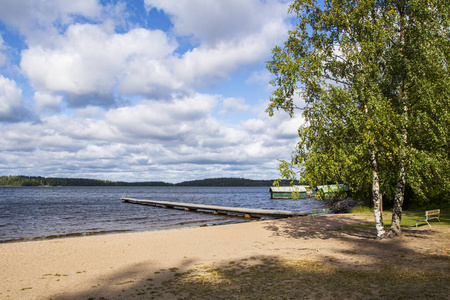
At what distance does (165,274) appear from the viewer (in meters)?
10.0

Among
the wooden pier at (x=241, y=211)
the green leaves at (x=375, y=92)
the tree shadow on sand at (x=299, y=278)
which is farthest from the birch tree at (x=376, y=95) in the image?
the wooden pier at (x=241, y=211)

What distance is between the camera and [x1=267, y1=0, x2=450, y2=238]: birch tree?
1148 cm

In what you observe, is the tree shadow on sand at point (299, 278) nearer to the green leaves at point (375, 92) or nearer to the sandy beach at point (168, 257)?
the sandy beach at point (168, 257)

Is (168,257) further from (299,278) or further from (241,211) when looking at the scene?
(241,211)

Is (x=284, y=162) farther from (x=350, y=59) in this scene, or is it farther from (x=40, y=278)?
(x=40, y=278)

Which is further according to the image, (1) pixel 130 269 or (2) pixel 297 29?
(2) pixel 297 29

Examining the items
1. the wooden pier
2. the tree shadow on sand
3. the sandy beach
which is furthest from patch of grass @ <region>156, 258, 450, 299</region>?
the wooden pier

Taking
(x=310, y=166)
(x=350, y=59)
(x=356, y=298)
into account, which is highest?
(x=350, y=59)

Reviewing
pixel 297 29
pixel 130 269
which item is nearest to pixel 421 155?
pixel 297 29

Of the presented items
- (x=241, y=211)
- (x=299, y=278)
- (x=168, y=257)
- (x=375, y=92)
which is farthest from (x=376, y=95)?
(x=241, y=211)

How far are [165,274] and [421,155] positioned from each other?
32.7 feet

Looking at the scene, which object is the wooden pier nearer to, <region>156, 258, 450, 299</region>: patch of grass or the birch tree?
the birch tree

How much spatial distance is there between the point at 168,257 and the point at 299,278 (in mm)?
6286

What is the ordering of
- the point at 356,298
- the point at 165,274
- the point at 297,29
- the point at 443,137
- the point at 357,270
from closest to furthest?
the point at 356,298 < the point at 357,270 < the point at 165,274 < the point at 443,137 < the point at 297,29
